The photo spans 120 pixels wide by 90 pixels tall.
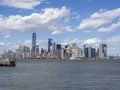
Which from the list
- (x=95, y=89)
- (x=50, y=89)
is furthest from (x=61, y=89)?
(x=95, y=89)

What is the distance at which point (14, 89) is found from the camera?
7256cm

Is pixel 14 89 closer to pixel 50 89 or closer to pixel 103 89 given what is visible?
pixel 50 89

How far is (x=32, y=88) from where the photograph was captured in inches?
2896

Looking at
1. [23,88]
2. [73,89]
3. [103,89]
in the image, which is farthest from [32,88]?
[103,89]

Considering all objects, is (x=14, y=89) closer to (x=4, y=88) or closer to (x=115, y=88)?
(x=4, y=88)

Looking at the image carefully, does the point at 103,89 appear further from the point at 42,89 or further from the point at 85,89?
the point at 42,89

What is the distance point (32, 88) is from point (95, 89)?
12.3 metres

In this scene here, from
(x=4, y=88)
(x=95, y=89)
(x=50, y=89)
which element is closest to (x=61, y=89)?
(x=50, y=89)

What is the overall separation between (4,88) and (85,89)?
52.6 feet

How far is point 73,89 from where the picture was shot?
2867 inches

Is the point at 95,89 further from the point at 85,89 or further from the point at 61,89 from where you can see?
the point at 61,89

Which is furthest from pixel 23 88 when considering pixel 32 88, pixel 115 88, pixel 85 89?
pixel 115 88

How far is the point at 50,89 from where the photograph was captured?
7312cm

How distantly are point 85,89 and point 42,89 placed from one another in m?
8.43
